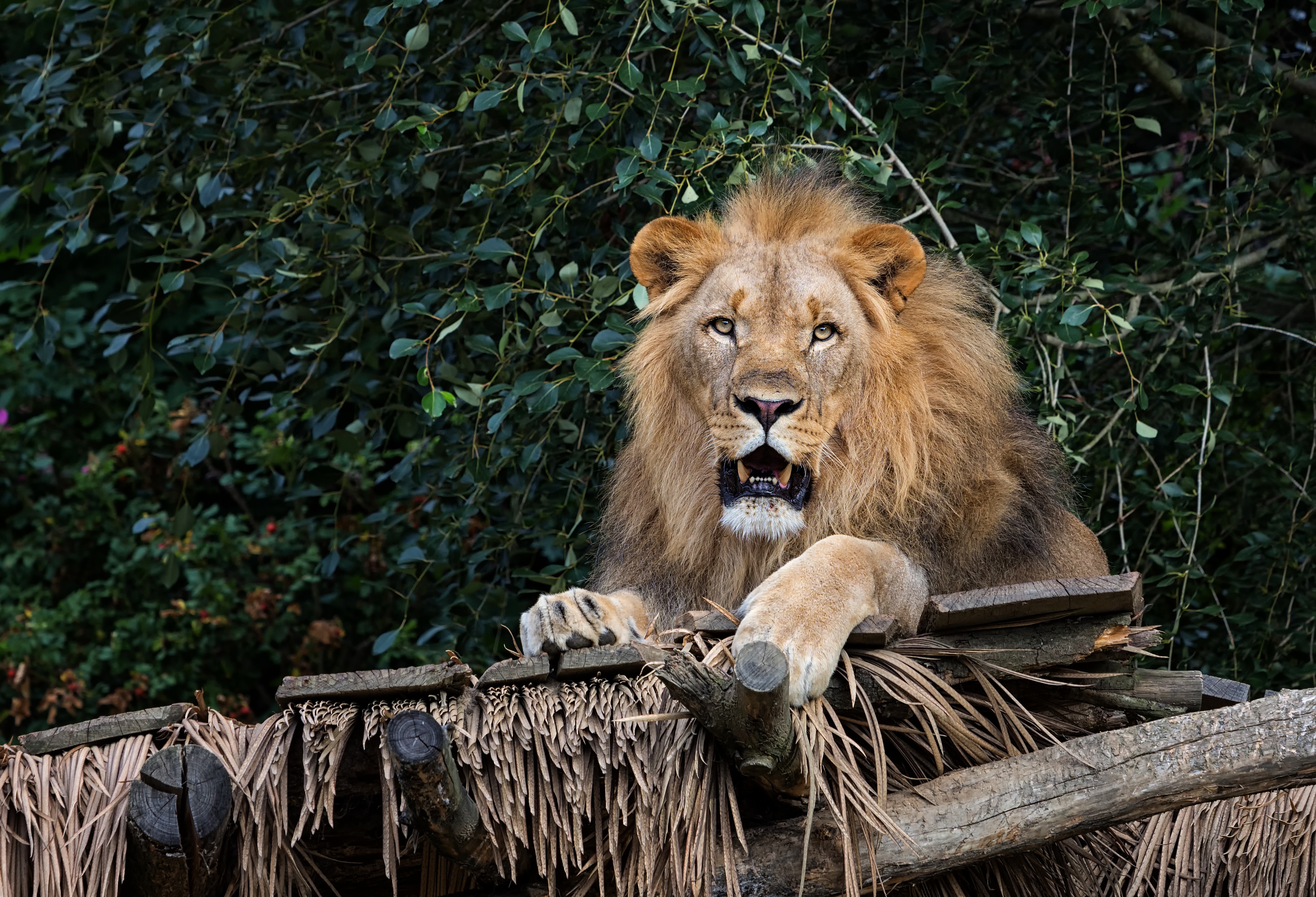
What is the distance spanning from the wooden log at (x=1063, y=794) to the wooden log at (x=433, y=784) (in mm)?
524

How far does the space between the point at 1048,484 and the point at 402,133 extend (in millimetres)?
2527

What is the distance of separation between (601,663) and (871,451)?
92 centimetres

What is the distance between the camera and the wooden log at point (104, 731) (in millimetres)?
2990

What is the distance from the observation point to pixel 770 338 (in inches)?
135

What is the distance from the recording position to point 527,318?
5004mm

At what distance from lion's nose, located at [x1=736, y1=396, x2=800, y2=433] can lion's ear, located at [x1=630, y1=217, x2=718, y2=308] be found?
536 millimetres

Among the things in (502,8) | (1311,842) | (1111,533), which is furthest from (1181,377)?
(502,8)

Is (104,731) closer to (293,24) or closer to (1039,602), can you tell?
(1039,602)

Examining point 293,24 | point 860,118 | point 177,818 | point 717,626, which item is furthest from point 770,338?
point 293,24

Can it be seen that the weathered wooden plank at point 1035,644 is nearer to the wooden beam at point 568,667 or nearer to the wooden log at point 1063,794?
the wooden log at point 1063,794

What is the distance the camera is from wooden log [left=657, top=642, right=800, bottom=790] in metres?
2.49

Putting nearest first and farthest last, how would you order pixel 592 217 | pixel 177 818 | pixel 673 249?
pixel 177 818
pixel 673 249
pixel 592 217

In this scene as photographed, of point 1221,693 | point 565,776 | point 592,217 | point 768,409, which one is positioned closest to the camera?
point 565,776

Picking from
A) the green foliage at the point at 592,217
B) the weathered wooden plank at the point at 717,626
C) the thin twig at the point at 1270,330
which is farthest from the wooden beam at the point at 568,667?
the thin twig at the point at 1270,330
